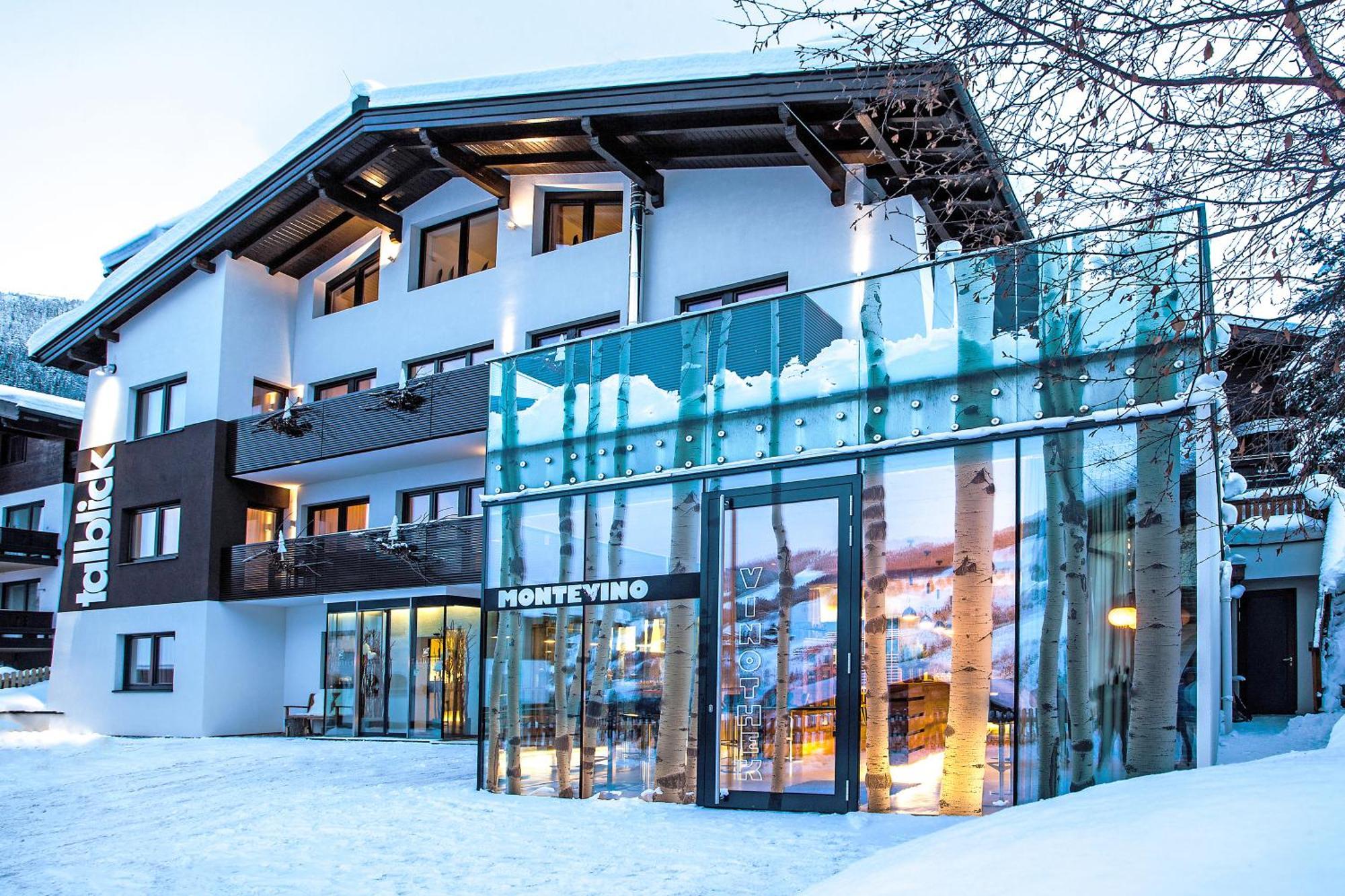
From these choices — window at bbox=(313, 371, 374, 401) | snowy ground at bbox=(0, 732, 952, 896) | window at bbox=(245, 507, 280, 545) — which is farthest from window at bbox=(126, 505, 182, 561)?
snowy ground at bbox=(0, 732, 952, 896)

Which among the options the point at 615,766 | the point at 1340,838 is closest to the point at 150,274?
the point at 615,766

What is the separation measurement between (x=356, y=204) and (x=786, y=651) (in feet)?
47.2

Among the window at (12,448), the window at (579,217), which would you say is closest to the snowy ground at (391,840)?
the window at (579,217)

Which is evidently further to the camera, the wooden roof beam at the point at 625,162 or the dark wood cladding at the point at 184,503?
the dark wood cladding at the point at 184,503

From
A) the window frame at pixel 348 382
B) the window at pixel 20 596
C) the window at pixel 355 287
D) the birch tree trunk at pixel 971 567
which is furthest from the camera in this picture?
the window at pixel 20 596

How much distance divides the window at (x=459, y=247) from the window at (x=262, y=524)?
5.89 meters

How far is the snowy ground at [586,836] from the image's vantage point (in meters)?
4.22

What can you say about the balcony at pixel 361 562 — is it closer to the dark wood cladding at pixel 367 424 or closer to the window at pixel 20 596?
the dark wood cladding at pixel 367 424

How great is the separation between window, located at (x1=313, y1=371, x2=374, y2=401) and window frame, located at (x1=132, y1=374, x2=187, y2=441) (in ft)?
9.05

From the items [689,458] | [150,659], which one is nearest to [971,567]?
[689,458]

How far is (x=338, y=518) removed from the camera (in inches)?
913

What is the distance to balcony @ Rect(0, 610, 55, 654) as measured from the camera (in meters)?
30.8

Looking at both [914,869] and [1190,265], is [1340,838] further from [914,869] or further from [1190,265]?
[1190,265]

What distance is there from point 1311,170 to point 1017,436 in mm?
4374
